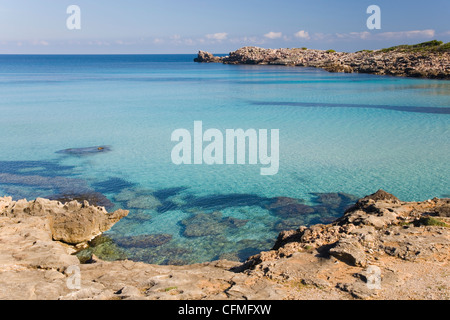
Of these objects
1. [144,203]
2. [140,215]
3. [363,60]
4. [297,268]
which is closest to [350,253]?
[297,268]

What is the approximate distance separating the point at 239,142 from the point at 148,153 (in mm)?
6702

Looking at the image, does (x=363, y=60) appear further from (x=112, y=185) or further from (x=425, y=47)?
(x=112, y=185)

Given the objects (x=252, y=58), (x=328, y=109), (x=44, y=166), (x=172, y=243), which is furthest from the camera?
(x=252, y=58)

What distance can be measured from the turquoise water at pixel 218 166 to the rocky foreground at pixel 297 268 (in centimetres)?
308

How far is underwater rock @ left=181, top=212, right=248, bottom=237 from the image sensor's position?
1462 cm

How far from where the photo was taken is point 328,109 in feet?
133

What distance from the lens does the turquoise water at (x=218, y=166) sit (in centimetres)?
1510

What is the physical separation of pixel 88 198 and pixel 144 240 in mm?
4953

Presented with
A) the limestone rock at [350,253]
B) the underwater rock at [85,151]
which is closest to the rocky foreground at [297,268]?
the limestone rock at [350,253]

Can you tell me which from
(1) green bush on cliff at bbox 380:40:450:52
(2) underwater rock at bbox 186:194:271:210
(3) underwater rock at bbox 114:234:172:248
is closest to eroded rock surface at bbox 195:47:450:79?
(1) green bush on cliff at bbox 380:40:450:52

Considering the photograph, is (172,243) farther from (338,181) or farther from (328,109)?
(328,109)

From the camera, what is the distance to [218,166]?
73.0 feet

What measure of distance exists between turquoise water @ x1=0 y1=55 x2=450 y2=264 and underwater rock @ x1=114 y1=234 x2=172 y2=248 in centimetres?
7
